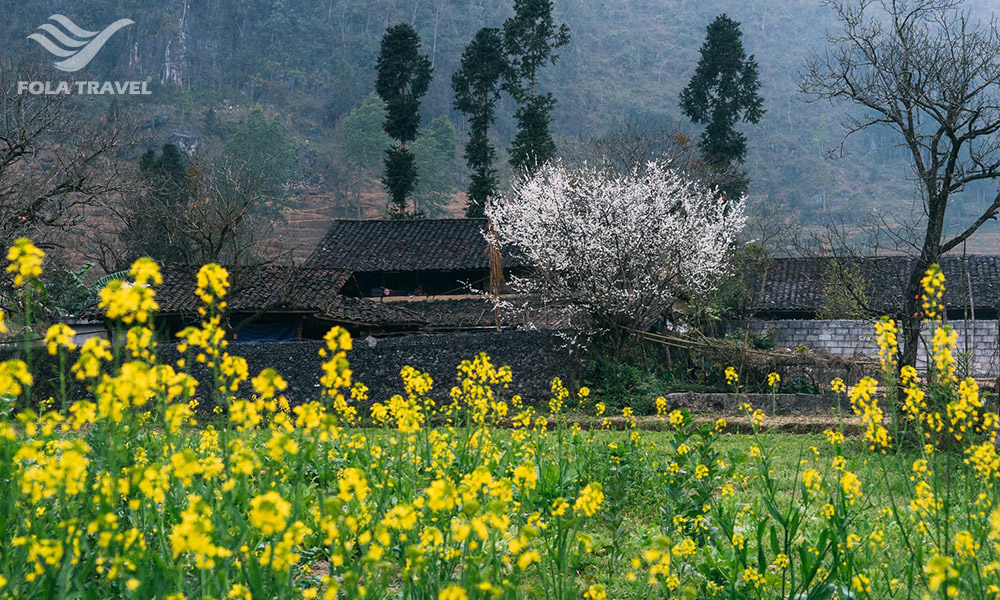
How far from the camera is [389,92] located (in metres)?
39.7

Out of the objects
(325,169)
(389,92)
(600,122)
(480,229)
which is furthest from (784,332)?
(600,122)

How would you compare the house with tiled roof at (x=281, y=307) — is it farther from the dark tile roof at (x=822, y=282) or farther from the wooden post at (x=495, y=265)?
the dark tile roof at (x=822, y=282)

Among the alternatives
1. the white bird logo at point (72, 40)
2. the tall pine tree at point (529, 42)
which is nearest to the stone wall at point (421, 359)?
the tall pine tree at point (529, 42)

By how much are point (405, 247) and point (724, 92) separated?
18040 mm

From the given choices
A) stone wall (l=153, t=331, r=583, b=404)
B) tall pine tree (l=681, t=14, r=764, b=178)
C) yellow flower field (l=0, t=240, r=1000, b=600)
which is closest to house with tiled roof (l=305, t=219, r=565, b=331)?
stone wall (l=153, t=331, r=583, b=404)

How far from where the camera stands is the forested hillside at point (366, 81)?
87688mm

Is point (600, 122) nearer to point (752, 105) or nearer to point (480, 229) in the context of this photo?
point (752, 105)

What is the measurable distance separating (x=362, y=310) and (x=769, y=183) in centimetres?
7591

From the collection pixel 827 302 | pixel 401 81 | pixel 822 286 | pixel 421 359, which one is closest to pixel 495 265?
pixel 421 359

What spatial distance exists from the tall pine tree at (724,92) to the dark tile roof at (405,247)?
13603 millimetres

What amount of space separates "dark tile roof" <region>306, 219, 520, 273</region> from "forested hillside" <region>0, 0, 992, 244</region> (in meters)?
39.8

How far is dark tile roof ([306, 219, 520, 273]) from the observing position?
28.9m

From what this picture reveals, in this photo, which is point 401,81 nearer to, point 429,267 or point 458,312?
point 429,267

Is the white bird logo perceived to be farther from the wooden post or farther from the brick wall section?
the brick wall section
